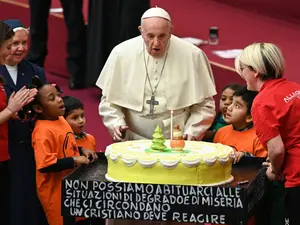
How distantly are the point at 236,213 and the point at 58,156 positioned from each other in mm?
1368

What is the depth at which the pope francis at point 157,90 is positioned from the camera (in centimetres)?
661

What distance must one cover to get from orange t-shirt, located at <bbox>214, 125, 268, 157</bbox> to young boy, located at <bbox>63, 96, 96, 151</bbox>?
0.83 m

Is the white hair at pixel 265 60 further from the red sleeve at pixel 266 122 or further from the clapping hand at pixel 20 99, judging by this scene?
the clapping hand at pixel 20 99

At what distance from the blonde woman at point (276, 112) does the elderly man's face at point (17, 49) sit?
5.28ft

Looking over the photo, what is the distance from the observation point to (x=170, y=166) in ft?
18.3

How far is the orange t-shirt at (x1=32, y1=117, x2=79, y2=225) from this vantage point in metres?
6.25

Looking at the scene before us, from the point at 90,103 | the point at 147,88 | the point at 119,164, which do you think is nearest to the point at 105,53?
the point at 90,103

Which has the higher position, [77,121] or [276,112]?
[276,112]

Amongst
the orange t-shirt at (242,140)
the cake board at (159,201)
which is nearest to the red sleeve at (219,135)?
the orange t-shirt at (242,140)

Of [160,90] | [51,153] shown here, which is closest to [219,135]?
[160,90]

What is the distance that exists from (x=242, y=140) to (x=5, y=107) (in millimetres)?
1495

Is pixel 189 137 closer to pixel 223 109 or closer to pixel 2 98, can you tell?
pixel 223 109

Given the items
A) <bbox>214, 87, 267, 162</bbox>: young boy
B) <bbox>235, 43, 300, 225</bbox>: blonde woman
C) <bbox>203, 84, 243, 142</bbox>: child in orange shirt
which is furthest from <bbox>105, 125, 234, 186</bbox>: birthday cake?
<bbox>203, 84, 243, 142</bbox>: child in orange shirt

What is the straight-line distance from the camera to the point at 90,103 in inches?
380
